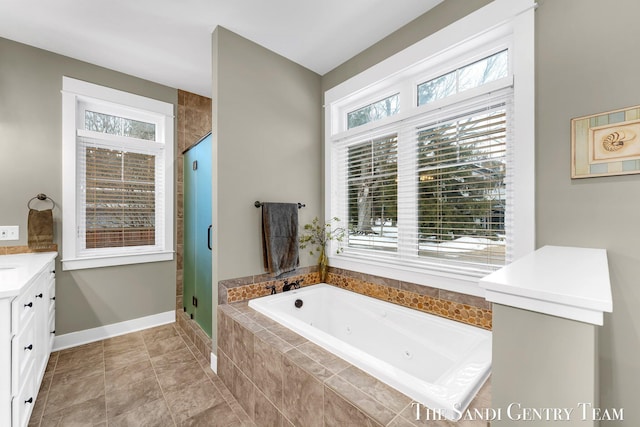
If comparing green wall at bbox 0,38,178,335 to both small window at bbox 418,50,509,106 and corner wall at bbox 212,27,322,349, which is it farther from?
small window at bbox 418,50,509,106

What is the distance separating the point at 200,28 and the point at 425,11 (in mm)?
1698

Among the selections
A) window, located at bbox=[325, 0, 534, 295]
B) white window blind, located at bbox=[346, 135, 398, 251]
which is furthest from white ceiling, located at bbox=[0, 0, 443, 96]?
white window blind, located at bbox=[346, 135, 398, 251]

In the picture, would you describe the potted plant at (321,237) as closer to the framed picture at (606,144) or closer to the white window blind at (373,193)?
the white window blind at (373,193)

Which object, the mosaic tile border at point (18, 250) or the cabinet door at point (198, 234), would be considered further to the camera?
the cabinet door at point (198, 234)

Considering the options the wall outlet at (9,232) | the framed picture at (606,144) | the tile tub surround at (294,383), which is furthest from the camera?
the wall outlet at (9,232)

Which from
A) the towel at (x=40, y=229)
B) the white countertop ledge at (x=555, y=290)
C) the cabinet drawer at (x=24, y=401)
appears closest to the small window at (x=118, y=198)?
the towel at (x=40, y=229)

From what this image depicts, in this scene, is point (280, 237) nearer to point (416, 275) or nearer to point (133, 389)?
point (416, 275)

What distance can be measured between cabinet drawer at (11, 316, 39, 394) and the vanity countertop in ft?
0.79

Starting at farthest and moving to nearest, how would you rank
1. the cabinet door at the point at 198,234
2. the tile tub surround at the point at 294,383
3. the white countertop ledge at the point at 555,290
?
the cabinet door at the point at 198,234 < the tile tub surround at the point at 294,383 < the white countertop ledge at the point at 555,290

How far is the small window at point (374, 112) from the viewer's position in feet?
7.65

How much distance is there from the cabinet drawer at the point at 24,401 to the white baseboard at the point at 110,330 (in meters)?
1.04

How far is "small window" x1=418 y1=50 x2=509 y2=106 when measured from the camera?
5.66 feet

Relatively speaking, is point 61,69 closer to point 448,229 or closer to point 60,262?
point 60,262

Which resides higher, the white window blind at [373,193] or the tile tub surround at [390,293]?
the white window blind at [373,193]
